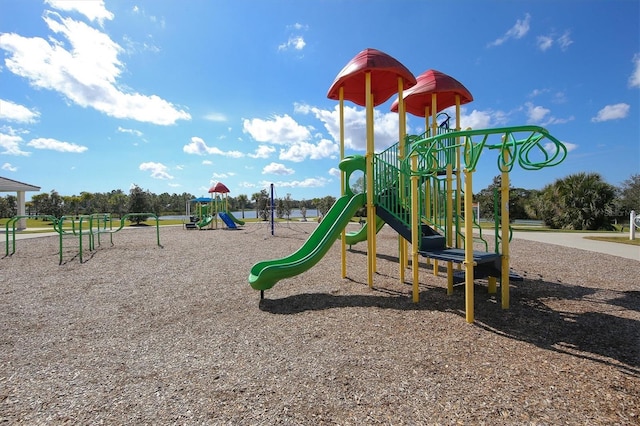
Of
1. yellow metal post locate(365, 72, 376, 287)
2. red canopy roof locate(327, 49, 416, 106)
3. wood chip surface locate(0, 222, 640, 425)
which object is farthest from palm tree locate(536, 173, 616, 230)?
yellow metal post locate(365, 72, 376, 287)

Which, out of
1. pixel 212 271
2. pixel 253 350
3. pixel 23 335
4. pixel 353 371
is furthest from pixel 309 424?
pixel 212 271

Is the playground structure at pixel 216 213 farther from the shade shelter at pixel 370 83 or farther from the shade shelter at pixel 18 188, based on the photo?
the shade shelter at pixel 370 83

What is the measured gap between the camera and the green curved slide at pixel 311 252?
5.17 meters

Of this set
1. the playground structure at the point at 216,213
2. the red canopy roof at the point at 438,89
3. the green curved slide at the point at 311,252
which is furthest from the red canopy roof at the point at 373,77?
the playground structure at the point at 216,213

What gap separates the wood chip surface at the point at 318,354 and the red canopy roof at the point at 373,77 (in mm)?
4053

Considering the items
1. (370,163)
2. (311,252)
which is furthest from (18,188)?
(370,163)

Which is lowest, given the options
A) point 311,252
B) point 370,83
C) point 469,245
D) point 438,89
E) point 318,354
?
point 318,354

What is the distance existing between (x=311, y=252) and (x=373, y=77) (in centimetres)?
379

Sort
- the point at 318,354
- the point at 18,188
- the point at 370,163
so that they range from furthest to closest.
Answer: the point at 18,188 < the point at 370,163 < the point at 318,354

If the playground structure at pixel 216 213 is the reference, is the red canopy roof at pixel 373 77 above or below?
above

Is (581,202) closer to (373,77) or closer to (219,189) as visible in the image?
(373,77)

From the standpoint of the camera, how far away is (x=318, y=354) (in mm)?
3225

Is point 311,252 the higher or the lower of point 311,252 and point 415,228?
the lower

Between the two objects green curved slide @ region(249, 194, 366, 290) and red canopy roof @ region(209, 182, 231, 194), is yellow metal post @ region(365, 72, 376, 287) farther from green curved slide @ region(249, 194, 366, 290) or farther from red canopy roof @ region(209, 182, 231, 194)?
red canopy roof @ region(209, 182, 231, 194)
